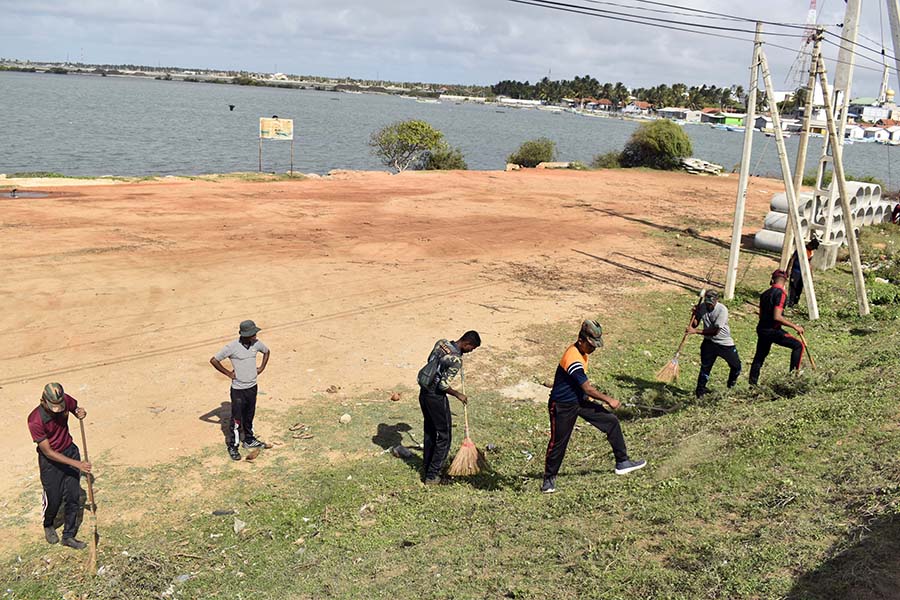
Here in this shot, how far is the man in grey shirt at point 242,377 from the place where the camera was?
873 centimetres

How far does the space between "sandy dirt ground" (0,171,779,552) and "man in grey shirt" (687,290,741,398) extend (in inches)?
150

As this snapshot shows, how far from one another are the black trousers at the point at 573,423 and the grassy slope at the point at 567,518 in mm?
361

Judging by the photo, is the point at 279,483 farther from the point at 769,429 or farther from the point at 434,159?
the point at 434,159

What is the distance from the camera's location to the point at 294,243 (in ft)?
67.9

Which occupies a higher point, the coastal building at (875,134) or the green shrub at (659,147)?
the coastal building at (875,134)

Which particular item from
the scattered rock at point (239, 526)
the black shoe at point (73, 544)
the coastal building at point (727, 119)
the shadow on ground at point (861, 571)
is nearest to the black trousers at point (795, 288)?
the shadow on ground at point (861, 571)

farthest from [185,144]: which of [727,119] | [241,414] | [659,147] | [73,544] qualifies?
[727,119]

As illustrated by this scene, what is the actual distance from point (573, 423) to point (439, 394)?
59.2 inches

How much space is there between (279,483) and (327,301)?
7552 mm

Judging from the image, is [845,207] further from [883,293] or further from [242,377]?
[242,377]

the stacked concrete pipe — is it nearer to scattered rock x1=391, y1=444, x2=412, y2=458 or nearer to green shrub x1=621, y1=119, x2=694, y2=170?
scattered rock x1=391, y1=444, x2=412, y2=458

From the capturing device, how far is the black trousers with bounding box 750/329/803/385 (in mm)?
10523

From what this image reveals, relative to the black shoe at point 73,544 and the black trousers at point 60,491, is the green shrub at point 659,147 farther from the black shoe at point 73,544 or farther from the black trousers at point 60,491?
the black shoe at point 73,544

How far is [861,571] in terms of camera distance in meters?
5.03
